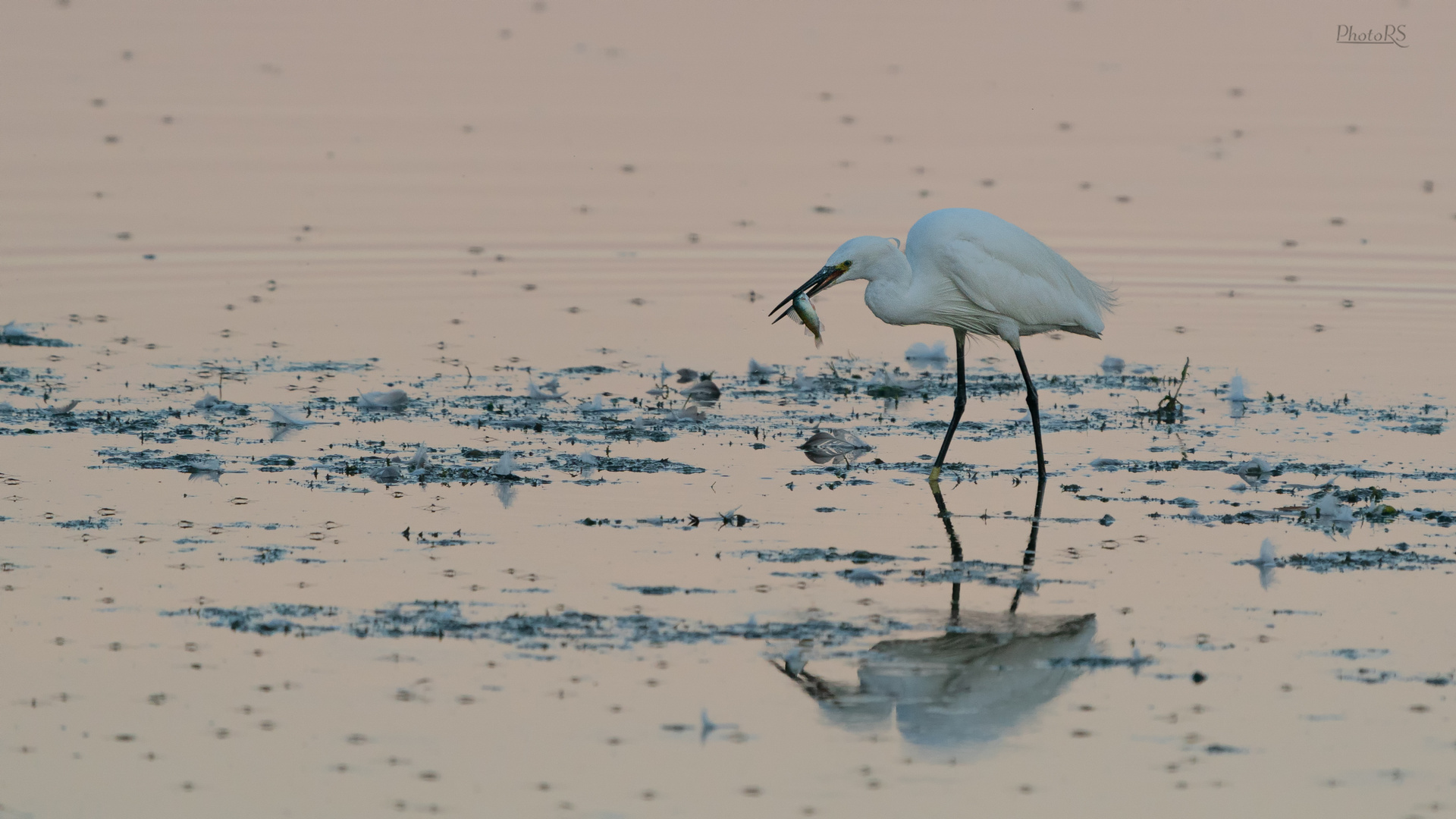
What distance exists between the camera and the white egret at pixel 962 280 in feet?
35.0

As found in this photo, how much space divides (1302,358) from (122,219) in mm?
9988

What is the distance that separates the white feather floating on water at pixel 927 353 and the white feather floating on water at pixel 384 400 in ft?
12.4

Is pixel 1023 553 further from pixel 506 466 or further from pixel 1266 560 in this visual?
pixel 506 466

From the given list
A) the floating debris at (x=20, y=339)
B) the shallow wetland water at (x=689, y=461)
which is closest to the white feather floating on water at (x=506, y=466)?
the shallow wetland water at (x=689, y=461)

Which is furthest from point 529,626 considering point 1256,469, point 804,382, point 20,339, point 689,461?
point 20,339

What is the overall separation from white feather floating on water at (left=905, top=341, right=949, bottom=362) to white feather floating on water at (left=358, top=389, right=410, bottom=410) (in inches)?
149

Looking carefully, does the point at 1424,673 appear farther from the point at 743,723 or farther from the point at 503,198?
the point at 503,198

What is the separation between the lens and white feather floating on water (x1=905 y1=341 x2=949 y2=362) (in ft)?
45.3

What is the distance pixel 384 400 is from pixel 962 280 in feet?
11.4

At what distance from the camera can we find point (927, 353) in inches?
545

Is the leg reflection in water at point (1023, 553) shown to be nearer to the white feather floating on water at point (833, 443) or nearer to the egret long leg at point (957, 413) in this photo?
the egret long leg at point (957, 413)

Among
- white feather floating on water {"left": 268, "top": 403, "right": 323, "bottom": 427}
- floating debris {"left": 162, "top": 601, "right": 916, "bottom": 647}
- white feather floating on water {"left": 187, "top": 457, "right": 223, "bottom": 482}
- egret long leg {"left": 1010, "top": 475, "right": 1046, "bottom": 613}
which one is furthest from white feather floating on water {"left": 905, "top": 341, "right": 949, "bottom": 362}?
floating debris {"left": 162, "top": 601, "right": 916, "bottom": 647}

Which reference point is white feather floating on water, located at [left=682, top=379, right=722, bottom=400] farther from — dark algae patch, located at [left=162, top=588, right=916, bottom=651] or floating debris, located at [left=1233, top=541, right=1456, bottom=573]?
dark algae patch, located at [left=162, top=588, right=916, bottom=651]

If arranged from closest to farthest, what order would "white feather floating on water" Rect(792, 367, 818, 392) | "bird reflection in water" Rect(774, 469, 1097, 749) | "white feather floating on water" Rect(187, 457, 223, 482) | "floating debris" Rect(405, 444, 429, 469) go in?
"bird reflection in water" Rect(774, 469, 1097, 749), "white feather floating on water" Rect(187, 457, 223, 482), "floating debris" Rect(405, 444, 429, 469), "white feather floating on water" Rect(792, 367, 818, 392)
